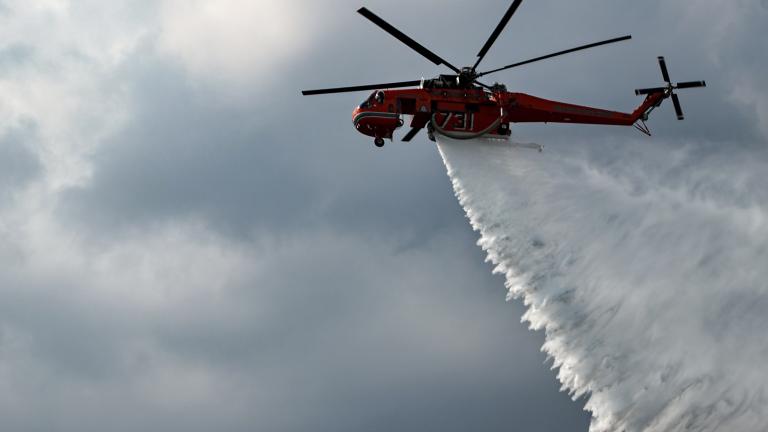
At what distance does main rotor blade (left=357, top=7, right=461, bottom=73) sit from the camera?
126ft

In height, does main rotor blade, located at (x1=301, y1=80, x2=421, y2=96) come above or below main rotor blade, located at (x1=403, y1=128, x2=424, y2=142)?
above

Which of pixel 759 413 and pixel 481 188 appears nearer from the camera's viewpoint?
pixel 759 413

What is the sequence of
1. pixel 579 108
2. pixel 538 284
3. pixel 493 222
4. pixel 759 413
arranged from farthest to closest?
pixel 579 108 < pixel 493 222 < pixel 538 284 < pixel 759 413

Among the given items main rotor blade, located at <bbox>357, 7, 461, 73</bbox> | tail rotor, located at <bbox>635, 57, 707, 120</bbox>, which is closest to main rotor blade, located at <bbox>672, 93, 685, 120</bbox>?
tail rotor, located at <bbox>635, 57, 707, 120</bbox>

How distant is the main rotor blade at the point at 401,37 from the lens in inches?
1516

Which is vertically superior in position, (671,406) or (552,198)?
(552,198)

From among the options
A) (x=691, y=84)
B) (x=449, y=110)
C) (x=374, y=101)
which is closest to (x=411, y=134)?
(x=449, y=110)

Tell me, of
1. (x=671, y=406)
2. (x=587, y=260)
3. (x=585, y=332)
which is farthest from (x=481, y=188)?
(x=671, y=406)

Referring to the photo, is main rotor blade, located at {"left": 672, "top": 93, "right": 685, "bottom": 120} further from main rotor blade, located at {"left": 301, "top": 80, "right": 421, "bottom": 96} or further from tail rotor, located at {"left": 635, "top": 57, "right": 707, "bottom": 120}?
main rotor blade, located at {"left": 301, "top": 80, "right": 421, "bottom": 96}

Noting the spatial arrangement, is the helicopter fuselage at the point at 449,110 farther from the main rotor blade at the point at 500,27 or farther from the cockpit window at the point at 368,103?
the main rotor blade at the point at 500,27

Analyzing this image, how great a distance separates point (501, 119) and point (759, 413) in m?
15.6

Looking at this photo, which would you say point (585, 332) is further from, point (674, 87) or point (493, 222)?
point (674, 87)

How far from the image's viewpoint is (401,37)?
39281 millimetres

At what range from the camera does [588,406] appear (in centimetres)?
3581
